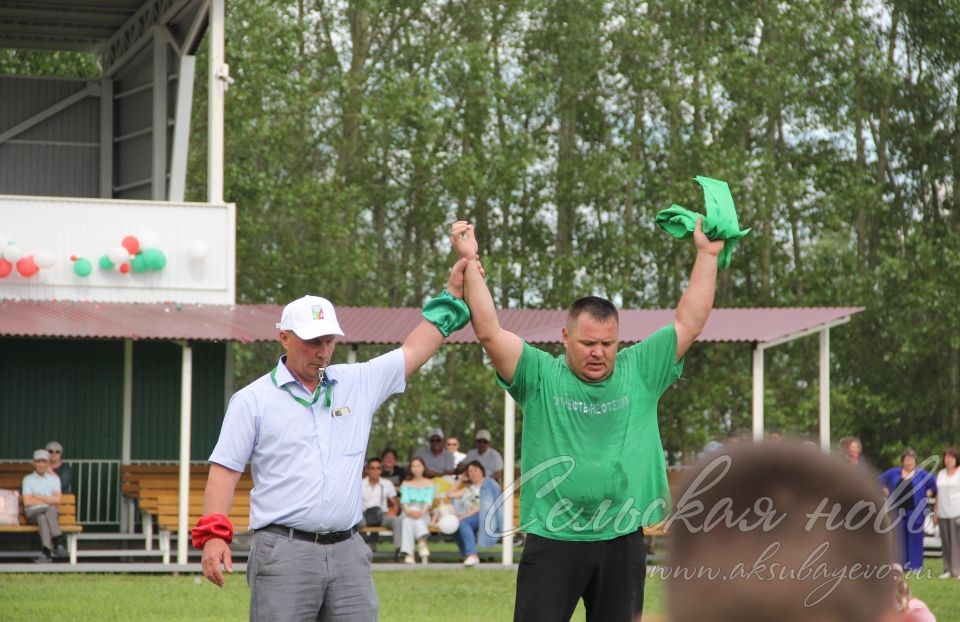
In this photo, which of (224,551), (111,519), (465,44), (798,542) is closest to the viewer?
(798,542)

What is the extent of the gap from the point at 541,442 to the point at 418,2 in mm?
30061

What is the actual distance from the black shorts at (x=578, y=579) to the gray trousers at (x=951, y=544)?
1419 cm

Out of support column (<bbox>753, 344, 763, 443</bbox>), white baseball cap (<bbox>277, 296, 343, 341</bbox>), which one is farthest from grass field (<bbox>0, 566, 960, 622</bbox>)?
white baseball cap (<bbox>277, 296, 343, 341</bbox>)

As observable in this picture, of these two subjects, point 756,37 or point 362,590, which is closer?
point 362,590

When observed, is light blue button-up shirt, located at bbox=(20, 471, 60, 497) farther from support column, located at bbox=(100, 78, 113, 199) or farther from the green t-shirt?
the green t-shirt

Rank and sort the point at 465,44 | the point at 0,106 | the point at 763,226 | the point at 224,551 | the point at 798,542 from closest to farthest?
1. the point at 798,542
2. the point at 224,551
3. the point at 0,106
4. the point at 465,44
5. the point at 763,226

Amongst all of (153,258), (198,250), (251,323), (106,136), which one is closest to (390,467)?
(251,323)

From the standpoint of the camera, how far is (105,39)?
2530cm

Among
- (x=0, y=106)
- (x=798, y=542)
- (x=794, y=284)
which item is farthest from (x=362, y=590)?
(x=794, y=284)

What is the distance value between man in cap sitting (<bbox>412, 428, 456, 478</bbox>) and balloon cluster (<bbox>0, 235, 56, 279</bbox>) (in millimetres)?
5497

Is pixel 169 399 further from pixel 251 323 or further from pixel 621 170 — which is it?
pixel 621 170

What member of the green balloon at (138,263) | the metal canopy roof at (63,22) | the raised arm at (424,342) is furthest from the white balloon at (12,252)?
the raised arm at (424,342)

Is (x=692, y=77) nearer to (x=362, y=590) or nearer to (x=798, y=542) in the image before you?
(x=362, y=590)

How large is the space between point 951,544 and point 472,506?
5.96 metres
